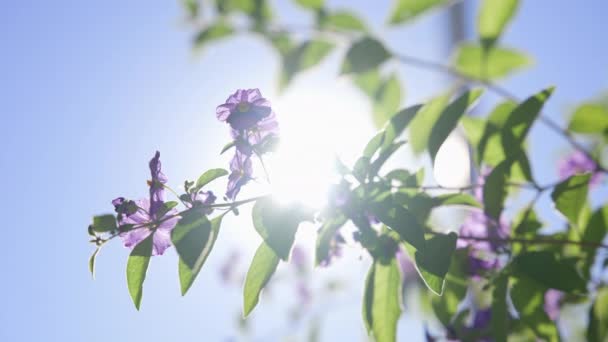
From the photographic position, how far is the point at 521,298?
1.32 metres

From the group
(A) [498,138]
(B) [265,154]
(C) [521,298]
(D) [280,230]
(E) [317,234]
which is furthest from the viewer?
(A) [498,138]

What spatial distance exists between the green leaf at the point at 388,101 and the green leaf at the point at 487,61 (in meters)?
0.20

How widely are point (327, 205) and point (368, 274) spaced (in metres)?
0.29

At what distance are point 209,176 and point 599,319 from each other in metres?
1.11

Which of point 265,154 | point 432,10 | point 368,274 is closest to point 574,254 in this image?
point 368,274

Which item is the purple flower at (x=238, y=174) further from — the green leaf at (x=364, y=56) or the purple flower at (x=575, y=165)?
the purple flower at (x=575, y=165)

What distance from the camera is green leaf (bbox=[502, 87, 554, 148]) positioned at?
1302 mm

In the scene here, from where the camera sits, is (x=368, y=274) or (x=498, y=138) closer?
(x=368, y=274)

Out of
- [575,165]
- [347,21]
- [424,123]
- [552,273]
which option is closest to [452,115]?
[424,123]

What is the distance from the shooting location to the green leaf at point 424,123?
1.59m

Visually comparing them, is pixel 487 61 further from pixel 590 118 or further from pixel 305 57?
pixel 305 57

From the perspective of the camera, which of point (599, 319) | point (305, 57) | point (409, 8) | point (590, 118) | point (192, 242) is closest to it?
point (192, 242)

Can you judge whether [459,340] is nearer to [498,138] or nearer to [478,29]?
[498,138]

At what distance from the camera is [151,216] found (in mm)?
1040
